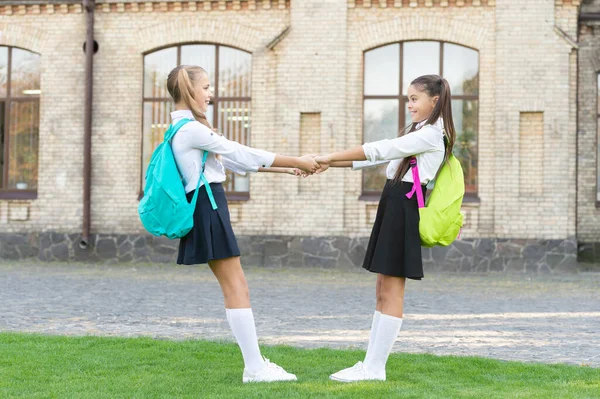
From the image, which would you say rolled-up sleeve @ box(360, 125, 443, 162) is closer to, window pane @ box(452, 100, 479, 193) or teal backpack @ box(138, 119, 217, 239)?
teal backpack @ box(138, 119, 217, 239)

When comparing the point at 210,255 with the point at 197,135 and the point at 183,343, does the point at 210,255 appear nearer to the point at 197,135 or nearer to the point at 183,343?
the point at 197,135

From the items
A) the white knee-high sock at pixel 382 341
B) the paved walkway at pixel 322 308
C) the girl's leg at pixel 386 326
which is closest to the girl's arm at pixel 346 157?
the girl's leg at pixel 386 326

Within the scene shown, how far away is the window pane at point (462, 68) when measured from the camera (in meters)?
16.7

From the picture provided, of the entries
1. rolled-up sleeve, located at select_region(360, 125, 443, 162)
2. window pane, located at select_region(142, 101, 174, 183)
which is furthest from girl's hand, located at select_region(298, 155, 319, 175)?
window pane, located at select_region(142, 101, 174, 183)

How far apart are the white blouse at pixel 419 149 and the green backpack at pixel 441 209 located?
0.18ft

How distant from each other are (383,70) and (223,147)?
1184cm

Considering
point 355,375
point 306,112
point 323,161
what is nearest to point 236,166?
point 323,161

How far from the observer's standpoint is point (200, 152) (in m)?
5.57

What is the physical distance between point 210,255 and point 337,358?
5.25 feet

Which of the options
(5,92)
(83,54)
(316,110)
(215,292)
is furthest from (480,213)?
(5,92)

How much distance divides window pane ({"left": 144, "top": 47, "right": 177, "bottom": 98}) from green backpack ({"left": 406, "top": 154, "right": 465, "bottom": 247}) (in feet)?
40.9

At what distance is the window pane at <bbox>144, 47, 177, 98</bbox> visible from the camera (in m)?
17.6

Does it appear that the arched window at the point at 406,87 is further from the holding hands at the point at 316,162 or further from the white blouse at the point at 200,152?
the white blouse at the point at 200,152

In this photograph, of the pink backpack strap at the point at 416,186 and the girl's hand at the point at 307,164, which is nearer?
the pink backpack strap at the point at 416,186
